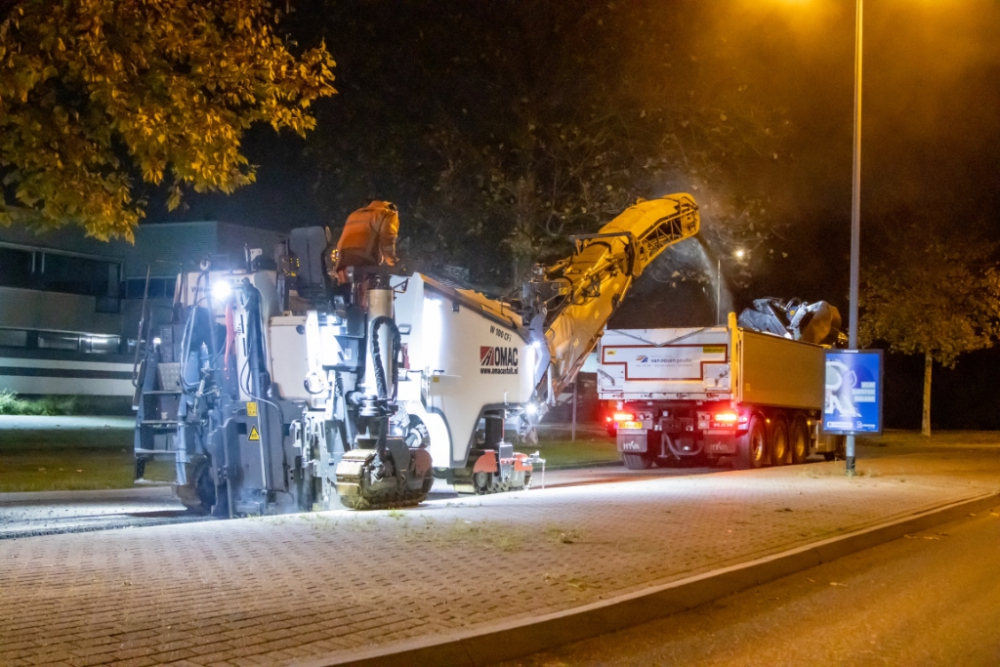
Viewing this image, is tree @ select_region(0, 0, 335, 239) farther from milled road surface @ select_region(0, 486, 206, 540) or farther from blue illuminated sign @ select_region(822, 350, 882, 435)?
blue illuminated sign @ select_region(822, 350, 882, 435)

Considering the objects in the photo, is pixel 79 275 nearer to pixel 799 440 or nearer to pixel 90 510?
pixel 799 440

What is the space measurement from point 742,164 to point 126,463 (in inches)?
521

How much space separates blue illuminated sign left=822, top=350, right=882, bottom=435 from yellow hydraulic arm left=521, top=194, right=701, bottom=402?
12.7 feet

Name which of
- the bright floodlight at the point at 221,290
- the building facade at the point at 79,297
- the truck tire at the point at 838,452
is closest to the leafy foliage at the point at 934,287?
the truck tire at the point at 838,452

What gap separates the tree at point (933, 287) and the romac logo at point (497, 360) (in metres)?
27.0

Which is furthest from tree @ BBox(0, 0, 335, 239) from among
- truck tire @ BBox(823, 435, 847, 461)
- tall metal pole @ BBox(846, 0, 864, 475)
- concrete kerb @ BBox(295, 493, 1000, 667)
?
truck tire @ BBox(823, 435, 847, 461)

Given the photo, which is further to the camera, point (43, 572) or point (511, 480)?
point (511, 480)

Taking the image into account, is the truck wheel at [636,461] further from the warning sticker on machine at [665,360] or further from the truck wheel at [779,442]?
the truck wheel at [779,442]

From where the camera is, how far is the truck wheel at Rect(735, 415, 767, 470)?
2159 cm

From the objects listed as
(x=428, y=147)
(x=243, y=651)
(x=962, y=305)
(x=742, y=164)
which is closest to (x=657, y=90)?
(x=742, y=164)

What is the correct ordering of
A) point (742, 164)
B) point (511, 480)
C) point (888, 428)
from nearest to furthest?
point (511, 480) → point (742, 164) → point (888, 428)

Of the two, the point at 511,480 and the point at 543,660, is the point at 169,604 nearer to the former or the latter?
the point at 543,660

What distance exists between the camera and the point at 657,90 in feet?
65.1

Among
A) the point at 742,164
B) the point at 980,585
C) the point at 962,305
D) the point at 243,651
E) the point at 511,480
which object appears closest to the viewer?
the point at 243,651
